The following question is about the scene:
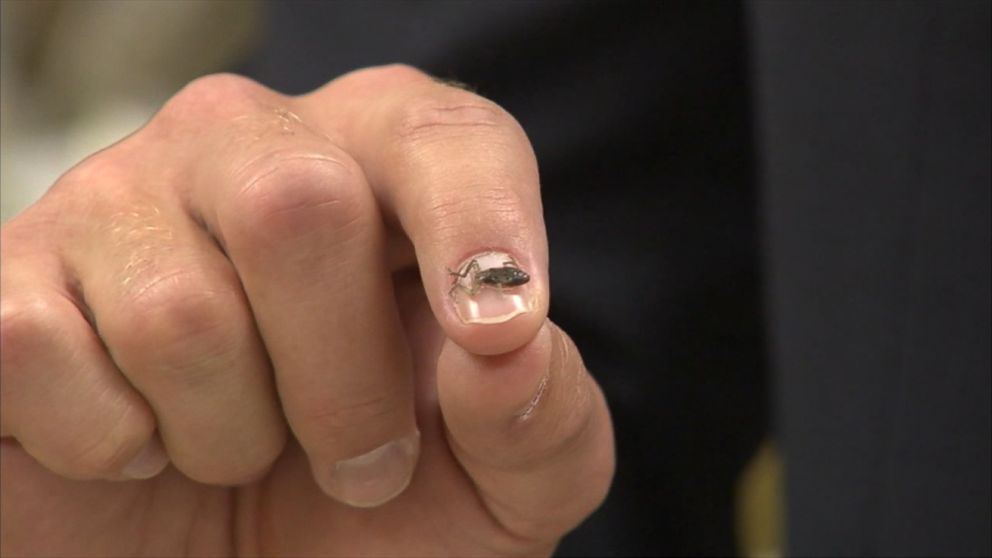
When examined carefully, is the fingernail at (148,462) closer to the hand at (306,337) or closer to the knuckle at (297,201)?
the hand at (306,337)

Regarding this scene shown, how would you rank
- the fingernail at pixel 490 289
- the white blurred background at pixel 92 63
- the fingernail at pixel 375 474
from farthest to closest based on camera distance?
1. the white blurred background at pixel 92 63
2. the fingernail at pixel 375 474
3. the fingernail at pixel 490 289

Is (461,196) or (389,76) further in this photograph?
(389,76)

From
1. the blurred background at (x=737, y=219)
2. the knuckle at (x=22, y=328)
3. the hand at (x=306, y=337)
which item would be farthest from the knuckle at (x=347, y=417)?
the blurred background at (x=737, y=219)

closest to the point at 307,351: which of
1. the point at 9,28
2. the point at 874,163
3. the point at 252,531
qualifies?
the point at 252,531

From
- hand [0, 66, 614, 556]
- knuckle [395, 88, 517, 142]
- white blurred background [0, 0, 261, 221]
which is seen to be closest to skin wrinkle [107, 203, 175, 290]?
hand [0, 66, 614, 556]

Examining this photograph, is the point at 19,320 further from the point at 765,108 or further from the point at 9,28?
the point at 9,28

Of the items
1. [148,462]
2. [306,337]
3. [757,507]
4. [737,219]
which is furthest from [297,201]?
[757,507]

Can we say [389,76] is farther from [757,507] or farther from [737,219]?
[757,507]

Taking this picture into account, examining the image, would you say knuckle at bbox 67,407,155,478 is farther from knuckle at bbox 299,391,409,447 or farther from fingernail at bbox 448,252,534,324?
fingernail at bbox 448,252,534,324
